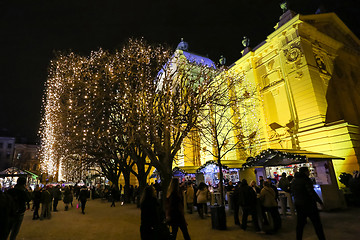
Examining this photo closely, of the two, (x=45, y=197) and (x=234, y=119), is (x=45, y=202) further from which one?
(x=234, y=119)

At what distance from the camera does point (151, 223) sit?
4.28 metres

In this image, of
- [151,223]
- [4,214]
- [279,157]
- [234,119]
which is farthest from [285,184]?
[234,119]

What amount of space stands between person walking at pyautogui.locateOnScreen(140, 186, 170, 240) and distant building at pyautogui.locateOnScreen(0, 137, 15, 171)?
86464 millimetres

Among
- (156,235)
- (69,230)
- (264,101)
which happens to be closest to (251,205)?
(156,235)

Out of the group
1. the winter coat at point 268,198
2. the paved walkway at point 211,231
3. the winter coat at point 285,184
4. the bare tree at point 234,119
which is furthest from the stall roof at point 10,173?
the winter coat at point 268,198

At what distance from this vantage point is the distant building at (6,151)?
6822cm

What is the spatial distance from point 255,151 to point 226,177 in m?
4.96

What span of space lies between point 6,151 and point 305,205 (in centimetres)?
9014

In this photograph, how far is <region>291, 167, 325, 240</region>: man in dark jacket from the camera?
462 cm

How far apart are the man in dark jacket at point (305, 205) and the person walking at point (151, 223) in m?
3.09

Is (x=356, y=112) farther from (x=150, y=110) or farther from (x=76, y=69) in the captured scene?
(x=76, y=69)

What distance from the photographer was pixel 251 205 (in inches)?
266

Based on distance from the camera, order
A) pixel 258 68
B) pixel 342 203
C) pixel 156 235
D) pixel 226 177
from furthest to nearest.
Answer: pixel 258 68, pixel 226 177, pixel 342 203, pixel 156 235

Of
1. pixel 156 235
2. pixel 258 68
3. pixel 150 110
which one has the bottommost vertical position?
pixel 156 235
